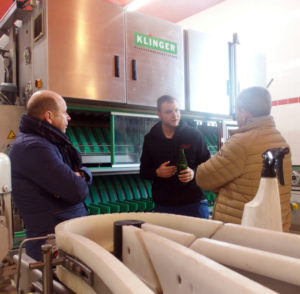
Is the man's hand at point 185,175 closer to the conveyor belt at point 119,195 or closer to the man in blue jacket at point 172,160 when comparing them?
the man in blue jacket at point 172,160

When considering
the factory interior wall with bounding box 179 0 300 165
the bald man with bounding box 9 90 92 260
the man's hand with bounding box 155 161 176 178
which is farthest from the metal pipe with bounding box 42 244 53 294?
the factory interior wall with bounding box 179 0 300 165

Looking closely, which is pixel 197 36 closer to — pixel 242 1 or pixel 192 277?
pixel 242 1

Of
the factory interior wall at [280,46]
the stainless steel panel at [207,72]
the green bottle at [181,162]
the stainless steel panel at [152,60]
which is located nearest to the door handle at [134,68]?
the stainless steel panel at [152,60]

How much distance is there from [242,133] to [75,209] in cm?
94

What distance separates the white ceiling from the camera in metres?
5.01

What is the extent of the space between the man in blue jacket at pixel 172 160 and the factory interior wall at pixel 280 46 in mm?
1601

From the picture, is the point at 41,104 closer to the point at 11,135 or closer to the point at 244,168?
the point at 11,135

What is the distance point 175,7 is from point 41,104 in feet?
13.8

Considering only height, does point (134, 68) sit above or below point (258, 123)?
above

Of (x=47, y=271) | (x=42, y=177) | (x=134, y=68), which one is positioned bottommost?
(x=47, y=271)

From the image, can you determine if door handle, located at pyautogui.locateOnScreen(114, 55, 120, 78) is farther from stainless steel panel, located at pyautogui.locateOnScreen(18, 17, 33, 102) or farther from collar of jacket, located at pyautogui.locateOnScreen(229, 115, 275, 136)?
collar of jacket, located at pyautogui.locateOnScreen(229, 115, 275, 136)

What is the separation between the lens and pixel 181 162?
2.21m

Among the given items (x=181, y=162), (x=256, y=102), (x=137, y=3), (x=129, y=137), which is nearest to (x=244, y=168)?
(x=256, y=102)

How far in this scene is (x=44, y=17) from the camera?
207 cm
